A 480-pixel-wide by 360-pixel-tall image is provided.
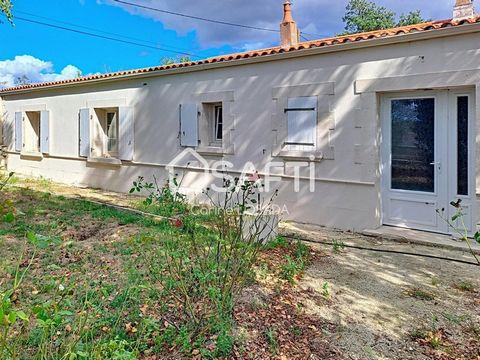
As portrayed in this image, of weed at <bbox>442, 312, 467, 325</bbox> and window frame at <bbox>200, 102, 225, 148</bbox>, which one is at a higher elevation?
window frame at <bbox>200, 102, 225, 148</bbox>

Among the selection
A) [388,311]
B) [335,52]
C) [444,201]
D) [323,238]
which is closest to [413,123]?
[444,201]

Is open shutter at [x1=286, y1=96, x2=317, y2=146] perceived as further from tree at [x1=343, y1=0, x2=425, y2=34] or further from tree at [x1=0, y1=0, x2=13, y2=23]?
tree at [x1=343, y1=0, x2=425, y2=34]

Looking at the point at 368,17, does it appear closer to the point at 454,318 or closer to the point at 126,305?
the point at 454,318

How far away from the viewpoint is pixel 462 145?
5.60 metres

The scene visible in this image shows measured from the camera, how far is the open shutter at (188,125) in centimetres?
865

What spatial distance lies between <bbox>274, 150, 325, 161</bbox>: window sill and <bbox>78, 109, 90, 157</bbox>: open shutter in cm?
638

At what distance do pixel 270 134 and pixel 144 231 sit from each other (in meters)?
3.10

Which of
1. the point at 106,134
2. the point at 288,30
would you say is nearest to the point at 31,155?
the point at 106,134

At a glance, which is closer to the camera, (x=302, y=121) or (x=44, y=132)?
(x=302, y=121)

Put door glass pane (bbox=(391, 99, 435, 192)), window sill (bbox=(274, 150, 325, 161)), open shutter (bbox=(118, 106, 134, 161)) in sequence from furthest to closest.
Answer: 1. open shutter (bbox=(118, 106, 134, 161))
2. window sill (bbox=(274, 150, 325, 161))
3. door glass pane (bbox=(391, 99, 435, 192))

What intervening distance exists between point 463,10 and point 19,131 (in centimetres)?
1363

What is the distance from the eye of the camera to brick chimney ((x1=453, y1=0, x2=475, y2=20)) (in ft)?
19.0

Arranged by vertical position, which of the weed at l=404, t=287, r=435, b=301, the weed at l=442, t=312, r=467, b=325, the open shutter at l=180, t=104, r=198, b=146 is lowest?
the weed at l=442, t=312, r=467, b=325

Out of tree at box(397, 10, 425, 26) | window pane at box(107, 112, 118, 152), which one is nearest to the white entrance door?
window pane at box(107, 112, 118, 152)
